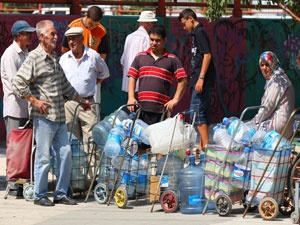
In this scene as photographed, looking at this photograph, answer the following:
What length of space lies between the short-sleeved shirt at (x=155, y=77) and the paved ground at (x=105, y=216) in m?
1.14

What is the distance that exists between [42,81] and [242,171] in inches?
90.8

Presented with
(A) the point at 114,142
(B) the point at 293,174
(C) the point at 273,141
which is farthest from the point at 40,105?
(B) the point at 293,174

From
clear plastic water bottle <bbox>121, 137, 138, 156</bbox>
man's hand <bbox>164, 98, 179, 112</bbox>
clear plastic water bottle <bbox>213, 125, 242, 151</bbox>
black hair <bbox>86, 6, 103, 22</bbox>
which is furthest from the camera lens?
black hair <bbox>86, 6, 103, 22</bbox>

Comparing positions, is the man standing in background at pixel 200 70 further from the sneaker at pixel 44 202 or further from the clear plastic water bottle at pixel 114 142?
the sneaker at pixel 44 202

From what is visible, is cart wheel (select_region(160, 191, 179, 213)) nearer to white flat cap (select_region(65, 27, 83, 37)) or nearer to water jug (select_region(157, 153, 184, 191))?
water jug (select_region(157, 153, 184, 191))

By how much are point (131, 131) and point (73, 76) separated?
1.24 metres

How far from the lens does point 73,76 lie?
11758 mm

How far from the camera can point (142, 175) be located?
36.2 ft

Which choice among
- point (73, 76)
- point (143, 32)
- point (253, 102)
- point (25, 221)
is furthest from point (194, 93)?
point (253, 102)

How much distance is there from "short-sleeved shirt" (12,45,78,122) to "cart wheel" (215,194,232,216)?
1911mm

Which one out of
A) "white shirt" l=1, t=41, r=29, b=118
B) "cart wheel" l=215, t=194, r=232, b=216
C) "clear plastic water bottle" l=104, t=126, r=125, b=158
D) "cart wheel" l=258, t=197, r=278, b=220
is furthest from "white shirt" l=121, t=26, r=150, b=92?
"cart wheel" l=258, t=197, r=278, b=220

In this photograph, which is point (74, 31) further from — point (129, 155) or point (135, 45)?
point (135, 45)

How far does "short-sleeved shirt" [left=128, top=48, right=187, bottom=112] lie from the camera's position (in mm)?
11562

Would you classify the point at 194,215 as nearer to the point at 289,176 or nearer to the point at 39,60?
the point at 289,176
